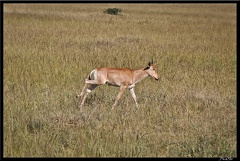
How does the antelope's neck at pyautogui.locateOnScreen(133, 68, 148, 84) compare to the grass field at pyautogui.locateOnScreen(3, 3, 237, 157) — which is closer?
the grass field at pyautogui.locateOnScreen(3, 3, 237, 157)

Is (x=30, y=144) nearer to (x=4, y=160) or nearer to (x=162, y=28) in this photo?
(x=4, y=160)

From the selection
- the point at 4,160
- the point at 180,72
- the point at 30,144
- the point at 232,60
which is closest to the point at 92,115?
the point at 30,144

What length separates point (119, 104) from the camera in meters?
7.06

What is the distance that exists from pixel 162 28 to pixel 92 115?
1476 centimetres

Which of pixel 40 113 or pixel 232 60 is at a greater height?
pixel 232 60

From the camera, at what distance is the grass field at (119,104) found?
16.2ft

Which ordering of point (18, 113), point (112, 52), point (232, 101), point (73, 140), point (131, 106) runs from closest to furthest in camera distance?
point (73, 140) < point (18, 113) < point (131, 106) < point (232, 101) < point (112, 52)

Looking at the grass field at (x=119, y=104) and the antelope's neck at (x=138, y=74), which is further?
the antelope's neck at (x=138, y=74)

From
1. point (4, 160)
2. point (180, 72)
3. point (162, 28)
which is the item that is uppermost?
point (162, 28)

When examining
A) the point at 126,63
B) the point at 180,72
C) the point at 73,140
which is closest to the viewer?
the point at 73,140

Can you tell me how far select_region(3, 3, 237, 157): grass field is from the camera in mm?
4945

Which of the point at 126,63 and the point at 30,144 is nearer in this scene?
the point at 30,144

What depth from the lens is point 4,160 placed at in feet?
14.9

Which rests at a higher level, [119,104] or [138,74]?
[138,74]
